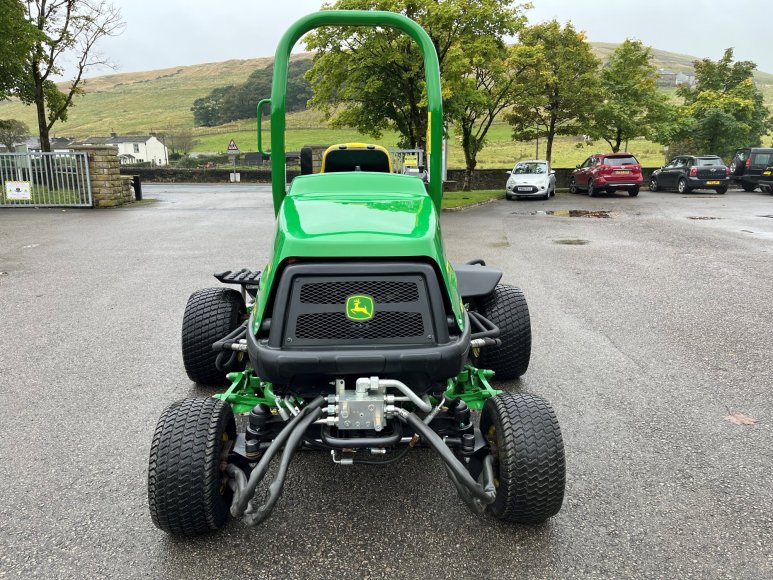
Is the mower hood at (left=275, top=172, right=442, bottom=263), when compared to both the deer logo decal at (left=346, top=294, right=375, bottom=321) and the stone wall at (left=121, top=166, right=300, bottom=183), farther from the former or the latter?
the stone wall at (left=121, top=166, right=300, bottom=183)

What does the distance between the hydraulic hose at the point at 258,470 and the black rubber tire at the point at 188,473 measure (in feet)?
0.29

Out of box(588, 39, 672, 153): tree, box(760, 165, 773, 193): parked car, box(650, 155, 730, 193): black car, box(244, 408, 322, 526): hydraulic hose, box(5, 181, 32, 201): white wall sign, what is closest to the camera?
box(244, 408, 322, 526): hydraulic hose

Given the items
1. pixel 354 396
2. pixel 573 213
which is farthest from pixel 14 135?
pixel 354 396

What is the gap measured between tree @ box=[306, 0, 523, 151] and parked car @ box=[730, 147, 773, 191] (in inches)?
487

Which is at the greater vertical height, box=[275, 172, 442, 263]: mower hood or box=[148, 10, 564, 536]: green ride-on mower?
box=[275, 172, 442, 263]: mower hood

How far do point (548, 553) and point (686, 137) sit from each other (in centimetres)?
3681

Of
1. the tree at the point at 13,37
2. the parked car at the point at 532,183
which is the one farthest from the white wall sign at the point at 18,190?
the parked car at the point at 532,183

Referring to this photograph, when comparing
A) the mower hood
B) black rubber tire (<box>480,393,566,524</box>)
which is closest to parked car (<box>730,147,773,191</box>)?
the mower hood

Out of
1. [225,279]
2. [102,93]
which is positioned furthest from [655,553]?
[102,93]

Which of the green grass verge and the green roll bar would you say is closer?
the green roll bar

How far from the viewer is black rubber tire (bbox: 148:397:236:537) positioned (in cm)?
252

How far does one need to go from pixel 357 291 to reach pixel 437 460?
131 centimetres

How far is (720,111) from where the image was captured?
32688 mm

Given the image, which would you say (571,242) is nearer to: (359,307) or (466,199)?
(466,199)
